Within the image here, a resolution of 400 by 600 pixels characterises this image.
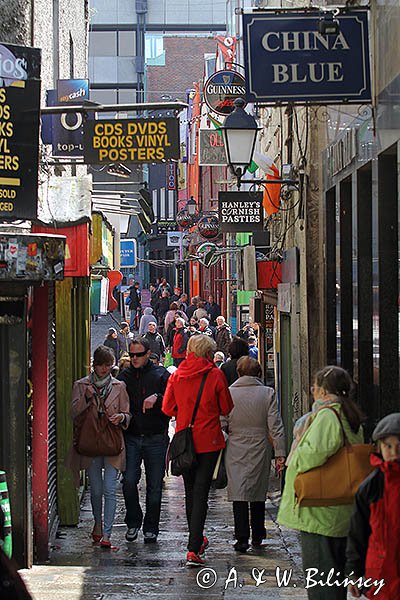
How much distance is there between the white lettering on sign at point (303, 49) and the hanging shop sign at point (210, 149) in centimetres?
1785

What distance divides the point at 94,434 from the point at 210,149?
732 inches

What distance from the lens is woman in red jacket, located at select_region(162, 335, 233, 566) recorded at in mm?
8773

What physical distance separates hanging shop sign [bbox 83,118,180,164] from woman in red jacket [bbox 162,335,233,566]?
1974mm

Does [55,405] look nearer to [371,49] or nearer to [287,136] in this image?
[371,49]

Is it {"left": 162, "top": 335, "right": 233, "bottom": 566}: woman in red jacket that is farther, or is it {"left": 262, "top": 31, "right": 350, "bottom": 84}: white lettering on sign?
{"left": 162, "top": 335, "right": 233, "bottom": 566}: woman in red jacket

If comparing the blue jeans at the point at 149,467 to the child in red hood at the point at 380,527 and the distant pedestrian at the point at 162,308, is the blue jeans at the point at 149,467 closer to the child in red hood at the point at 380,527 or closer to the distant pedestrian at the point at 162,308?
the child in red hood at the point at 380,527

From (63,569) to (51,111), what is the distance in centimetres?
370

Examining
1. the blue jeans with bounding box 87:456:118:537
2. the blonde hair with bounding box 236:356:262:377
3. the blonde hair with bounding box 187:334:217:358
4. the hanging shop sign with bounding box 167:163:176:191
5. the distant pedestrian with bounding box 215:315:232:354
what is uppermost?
the hanging shop sign with bounding box 167:163:176:191

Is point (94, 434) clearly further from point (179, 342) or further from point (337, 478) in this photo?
point (179, 342)

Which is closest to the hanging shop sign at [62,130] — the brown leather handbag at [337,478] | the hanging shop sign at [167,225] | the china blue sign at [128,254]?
the brown leather handbag at [337,478]

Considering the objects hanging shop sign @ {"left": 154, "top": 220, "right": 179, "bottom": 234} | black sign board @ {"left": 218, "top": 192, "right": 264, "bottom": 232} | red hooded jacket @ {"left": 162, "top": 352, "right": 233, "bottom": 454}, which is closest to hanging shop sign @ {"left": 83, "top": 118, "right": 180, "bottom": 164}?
red hooded jacket @ {"left": 162, "top": 352, "right": 233, "bottom": 454}

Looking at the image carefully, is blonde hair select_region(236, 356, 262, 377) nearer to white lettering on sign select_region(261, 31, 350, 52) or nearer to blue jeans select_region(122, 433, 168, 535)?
blue jeans select_region(122, 433, 168, 535)

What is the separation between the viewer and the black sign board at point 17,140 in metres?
7.89

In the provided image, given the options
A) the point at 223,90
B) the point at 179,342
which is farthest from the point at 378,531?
the point at 179,342
